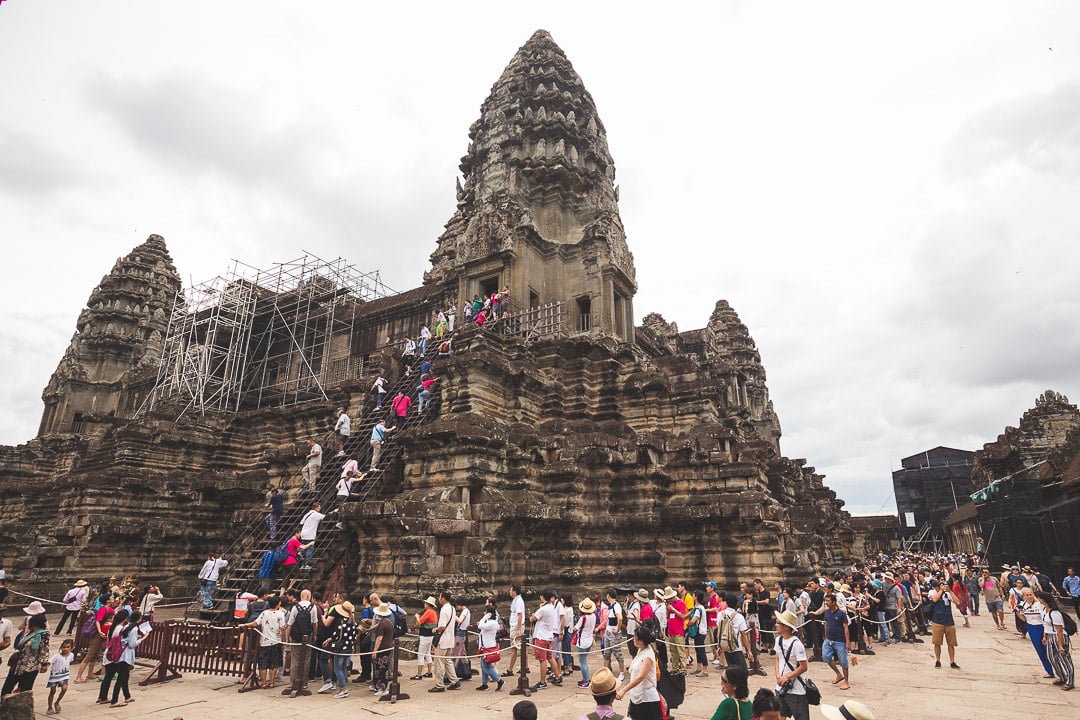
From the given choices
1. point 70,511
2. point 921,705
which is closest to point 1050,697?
point 921,705

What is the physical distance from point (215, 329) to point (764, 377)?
3389cm

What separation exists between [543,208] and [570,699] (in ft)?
53.4

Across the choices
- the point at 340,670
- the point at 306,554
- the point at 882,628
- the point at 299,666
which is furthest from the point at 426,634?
the point at 882,628

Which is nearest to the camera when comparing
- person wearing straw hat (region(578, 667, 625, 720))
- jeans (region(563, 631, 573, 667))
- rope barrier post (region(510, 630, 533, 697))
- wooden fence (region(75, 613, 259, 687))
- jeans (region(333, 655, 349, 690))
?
person wearing straw hat (region(578, 667, 625, 720))

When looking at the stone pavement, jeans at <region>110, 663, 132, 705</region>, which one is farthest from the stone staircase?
jeans at <region>110, 663, 132, 705</region>

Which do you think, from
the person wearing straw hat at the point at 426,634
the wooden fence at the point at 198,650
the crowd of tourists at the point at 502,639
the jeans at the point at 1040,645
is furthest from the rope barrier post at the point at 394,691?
the jeans at the point at 1040,645

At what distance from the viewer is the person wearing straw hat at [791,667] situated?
5.49 m

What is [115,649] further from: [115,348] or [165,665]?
[115,348]

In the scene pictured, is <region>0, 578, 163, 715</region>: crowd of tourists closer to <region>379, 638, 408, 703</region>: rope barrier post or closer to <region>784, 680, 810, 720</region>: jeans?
<region>379, 638, 408, 703</region>: rope barrier post

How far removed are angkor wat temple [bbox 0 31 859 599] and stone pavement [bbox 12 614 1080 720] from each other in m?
3.38

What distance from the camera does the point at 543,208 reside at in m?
20.9

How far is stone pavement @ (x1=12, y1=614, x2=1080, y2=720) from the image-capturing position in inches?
296

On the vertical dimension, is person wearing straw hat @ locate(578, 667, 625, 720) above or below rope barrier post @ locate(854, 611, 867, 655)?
above

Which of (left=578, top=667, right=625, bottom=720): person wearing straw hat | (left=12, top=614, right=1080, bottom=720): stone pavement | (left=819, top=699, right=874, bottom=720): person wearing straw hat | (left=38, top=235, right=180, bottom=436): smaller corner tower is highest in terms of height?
(left=38, top=235, right=180, bottom=436): smaller corner tower
